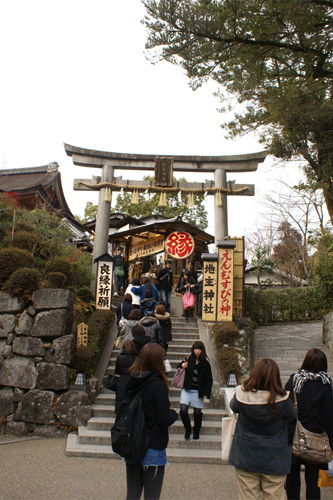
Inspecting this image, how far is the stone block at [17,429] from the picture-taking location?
7520mm

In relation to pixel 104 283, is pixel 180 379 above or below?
below

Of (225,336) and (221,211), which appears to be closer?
(225,336)

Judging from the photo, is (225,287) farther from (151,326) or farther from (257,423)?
(257,423)

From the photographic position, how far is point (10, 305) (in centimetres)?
828

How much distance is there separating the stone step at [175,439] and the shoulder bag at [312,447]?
3013 millimetres

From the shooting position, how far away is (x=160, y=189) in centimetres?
1492

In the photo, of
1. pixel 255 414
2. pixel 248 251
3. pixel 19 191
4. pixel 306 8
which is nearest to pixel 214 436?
pixel 255 414

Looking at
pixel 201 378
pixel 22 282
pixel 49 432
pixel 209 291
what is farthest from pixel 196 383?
pixel 209 291

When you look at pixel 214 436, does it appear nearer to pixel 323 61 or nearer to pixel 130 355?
pixel 130 355

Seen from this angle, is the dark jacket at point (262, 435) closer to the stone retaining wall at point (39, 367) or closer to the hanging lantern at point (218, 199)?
the stone retaining wall at point (39, 367)

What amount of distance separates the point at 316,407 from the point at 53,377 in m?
5.26

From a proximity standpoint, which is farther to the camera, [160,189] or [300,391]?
[160,189]

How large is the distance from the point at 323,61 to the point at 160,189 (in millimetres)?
6811

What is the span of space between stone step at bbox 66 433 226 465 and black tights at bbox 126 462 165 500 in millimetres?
2996
